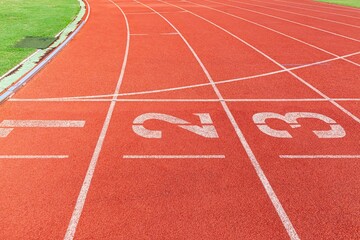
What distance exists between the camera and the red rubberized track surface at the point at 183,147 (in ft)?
14.0

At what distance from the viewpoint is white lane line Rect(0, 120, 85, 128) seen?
6.55 metres

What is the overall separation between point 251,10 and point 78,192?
20647 millimetres

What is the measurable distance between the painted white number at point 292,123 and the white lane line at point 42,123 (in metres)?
3.04

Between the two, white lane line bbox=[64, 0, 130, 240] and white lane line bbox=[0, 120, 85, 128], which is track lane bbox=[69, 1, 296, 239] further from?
white lane line bbox=[0, 120, 85, 128]

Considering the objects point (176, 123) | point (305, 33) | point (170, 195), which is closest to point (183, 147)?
point (176, 123)

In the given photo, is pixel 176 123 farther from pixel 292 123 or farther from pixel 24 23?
pixel 24 23

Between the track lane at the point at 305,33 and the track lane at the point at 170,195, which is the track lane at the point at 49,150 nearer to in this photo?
the track lane at the point at 170,195

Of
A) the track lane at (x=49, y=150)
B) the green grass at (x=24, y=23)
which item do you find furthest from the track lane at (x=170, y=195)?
the green grass at (x=24, y=23)

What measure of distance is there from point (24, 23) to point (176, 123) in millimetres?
11468

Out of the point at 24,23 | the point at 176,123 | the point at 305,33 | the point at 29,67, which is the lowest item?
the point at 24,23

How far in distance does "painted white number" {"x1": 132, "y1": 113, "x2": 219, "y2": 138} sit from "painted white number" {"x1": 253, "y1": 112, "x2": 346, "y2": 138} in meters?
0.84

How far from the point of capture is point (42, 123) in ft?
21.9

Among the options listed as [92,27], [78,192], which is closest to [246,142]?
[78,192]

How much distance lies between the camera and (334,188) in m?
4.92
